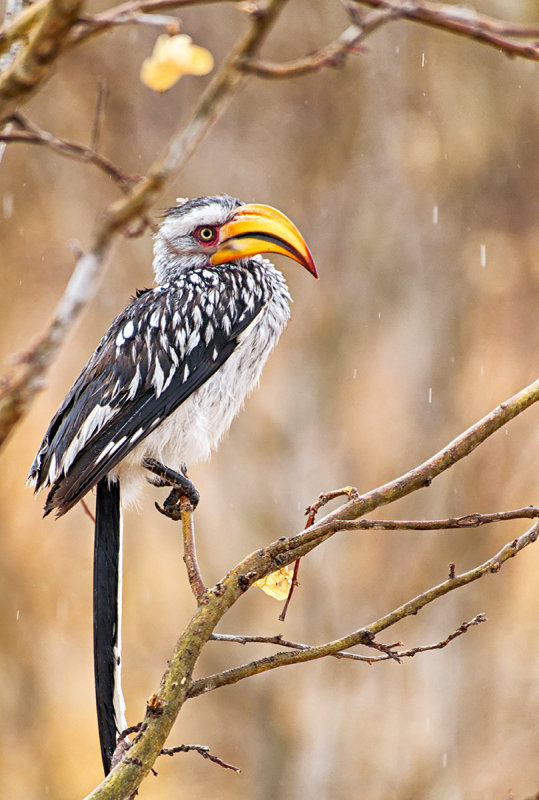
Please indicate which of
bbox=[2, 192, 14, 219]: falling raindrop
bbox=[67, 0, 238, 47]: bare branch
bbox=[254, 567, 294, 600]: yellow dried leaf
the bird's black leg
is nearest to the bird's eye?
the bird's black leg

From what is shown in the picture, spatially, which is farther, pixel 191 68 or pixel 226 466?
pixel 226 466

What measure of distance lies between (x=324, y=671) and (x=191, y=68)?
4.32 meters

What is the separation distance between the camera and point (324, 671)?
4.84 metres

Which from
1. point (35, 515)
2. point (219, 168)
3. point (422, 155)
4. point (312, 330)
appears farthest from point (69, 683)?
point (422, 155)

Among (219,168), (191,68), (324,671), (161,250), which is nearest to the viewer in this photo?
(191,68)

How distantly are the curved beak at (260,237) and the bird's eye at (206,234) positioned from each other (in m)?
0.04

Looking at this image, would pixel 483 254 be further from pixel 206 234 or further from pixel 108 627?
pixel 108 627

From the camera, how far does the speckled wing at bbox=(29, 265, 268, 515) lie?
1.75 m

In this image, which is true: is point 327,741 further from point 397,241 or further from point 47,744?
point 397,241

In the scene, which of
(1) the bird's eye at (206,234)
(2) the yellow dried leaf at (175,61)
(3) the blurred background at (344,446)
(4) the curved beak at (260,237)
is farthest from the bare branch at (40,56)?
(3) the blurred background at (344,446)

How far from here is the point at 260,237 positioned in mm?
1889

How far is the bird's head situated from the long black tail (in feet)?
1.84

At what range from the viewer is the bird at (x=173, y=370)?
5.71 feet

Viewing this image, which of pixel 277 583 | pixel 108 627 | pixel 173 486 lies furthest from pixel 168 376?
pixel 277 583
